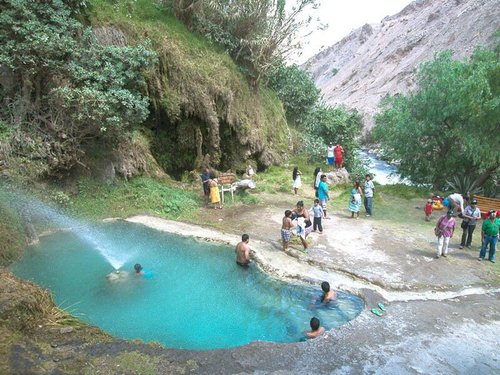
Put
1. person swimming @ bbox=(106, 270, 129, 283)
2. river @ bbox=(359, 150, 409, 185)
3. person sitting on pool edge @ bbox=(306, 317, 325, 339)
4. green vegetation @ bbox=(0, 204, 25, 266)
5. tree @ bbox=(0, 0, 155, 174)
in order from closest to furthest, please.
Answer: person sitting on pool edge @ bbox=(306, 317, 325, 339)
person swimming @ bbox=(106, 270, 129, 283)
green vegetation @ bbox=(0, 204, 25, 266)
tree @ bbox=(0, 0, 155, 174)
river @ bbox=(359, 150, 409, 185)

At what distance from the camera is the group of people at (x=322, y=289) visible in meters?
7.69

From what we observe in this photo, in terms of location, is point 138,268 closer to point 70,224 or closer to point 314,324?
point 70,224

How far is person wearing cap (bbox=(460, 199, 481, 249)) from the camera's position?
12227 mm

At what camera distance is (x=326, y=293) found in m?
8.80

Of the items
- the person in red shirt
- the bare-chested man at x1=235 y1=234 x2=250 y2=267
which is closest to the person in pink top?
the bare-chested man at x1=235 y1=234 x2=250 y2=267

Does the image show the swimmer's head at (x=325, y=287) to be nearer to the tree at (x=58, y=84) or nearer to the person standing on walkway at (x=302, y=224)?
the person standing on walkway at (x=302, y=224)

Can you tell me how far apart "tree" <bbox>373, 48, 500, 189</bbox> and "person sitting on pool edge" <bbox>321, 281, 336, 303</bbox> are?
37.3ft

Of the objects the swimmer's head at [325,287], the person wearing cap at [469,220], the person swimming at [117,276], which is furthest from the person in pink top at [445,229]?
the person swimming at [117,276]

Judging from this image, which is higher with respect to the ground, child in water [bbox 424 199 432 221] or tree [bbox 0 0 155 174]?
tree [bbox 0 0 155 174]

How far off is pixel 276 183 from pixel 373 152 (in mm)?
26696

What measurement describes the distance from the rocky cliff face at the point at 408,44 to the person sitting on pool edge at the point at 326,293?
122 ft

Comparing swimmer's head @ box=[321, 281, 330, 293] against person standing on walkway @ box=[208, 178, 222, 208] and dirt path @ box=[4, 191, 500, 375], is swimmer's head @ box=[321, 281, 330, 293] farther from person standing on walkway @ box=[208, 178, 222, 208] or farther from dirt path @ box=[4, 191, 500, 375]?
person standing on walkway @ box=[208, 178, 222, 208]

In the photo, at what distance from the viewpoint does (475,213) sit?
12258mm

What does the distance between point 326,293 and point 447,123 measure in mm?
13054
